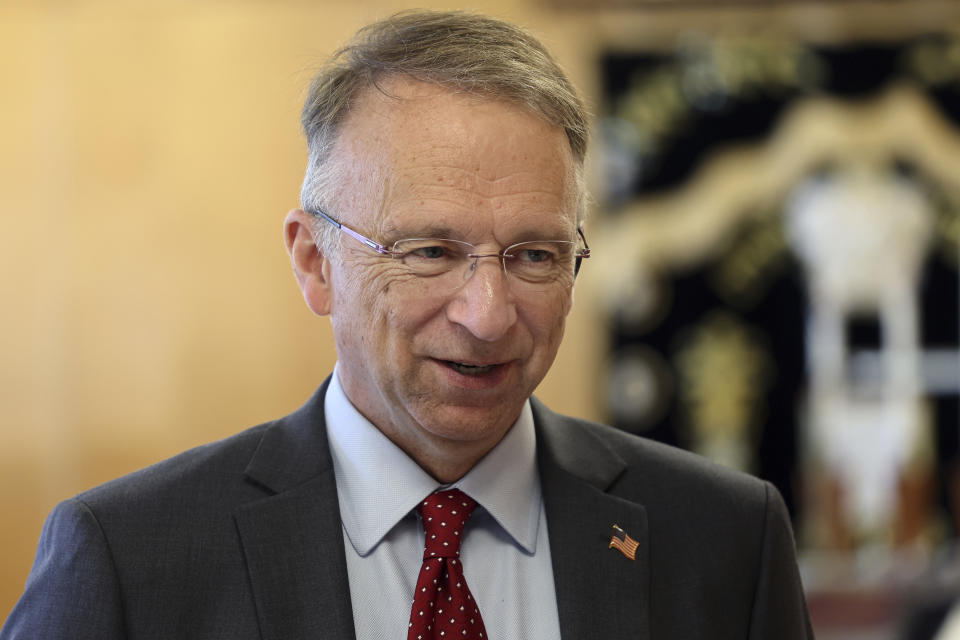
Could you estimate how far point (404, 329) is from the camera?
150 cm

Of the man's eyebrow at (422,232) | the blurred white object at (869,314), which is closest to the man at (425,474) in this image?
the man's eyebrow at (422,232)

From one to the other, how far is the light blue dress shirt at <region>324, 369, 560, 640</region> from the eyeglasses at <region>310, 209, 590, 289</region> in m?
0.26

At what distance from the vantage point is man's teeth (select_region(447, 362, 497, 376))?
4.94 feet

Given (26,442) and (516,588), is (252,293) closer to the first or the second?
(26,442)

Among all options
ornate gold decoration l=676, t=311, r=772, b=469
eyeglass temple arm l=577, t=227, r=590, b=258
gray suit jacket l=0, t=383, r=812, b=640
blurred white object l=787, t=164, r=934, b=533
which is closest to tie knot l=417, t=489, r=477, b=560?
gray suit jacket l=0, t=383, r=812, b=640

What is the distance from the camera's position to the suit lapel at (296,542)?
1449 mm

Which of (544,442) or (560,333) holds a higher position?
(560,333)

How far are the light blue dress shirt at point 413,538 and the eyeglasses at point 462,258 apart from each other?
0.26 metres

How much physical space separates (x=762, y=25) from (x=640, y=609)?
333cm

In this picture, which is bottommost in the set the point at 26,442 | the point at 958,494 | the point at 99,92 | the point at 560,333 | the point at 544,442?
the point at 958,494

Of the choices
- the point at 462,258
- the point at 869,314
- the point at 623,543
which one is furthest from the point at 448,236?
the point at 869,314

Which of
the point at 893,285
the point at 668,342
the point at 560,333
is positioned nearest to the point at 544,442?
the point at 560,333

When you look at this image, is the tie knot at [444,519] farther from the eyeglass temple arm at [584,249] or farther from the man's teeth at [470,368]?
the eyeglass temple arm at [584,249]

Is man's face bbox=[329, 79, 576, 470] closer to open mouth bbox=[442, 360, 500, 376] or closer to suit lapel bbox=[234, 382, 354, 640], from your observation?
open mouth bbox=[442, 360, 500, 376]
